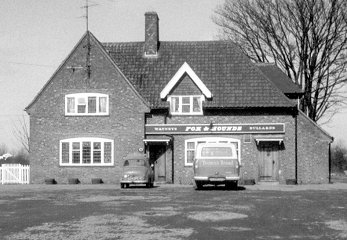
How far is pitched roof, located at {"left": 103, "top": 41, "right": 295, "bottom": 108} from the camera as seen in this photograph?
3775 centimetres

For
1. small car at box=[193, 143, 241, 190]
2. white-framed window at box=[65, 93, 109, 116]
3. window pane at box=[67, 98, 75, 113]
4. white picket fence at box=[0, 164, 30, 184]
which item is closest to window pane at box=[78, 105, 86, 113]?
white-framed window at box=[65, 93, 109, 116]

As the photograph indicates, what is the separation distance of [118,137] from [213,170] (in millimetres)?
10380

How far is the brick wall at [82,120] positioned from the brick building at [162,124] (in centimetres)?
6

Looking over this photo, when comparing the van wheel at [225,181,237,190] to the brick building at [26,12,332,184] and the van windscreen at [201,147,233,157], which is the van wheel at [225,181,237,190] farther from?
the brick building at [26,12,332,184]

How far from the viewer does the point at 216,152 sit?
29781 millimetres

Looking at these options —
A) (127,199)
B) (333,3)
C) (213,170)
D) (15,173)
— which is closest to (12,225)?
(127,199)

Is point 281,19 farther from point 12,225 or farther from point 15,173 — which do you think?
point 12,225

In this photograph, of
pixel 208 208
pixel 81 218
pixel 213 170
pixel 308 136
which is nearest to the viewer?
pixel 81 218

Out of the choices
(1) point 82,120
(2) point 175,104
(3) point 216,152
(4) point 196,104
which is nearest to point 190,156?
(4) point 196,104

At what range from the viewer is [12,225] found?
1430 cm

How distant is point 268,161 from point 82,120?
1151cm

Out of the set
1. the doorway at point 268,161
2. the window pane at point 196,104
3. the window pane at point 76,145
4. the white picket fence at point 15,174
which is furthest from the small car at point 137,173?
the white picket fence at point 15,174

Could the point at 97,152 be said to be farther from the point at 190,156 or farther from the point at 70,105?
the point at 190,156

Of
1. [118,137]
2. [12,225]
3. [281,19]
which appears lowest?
[12,225]
